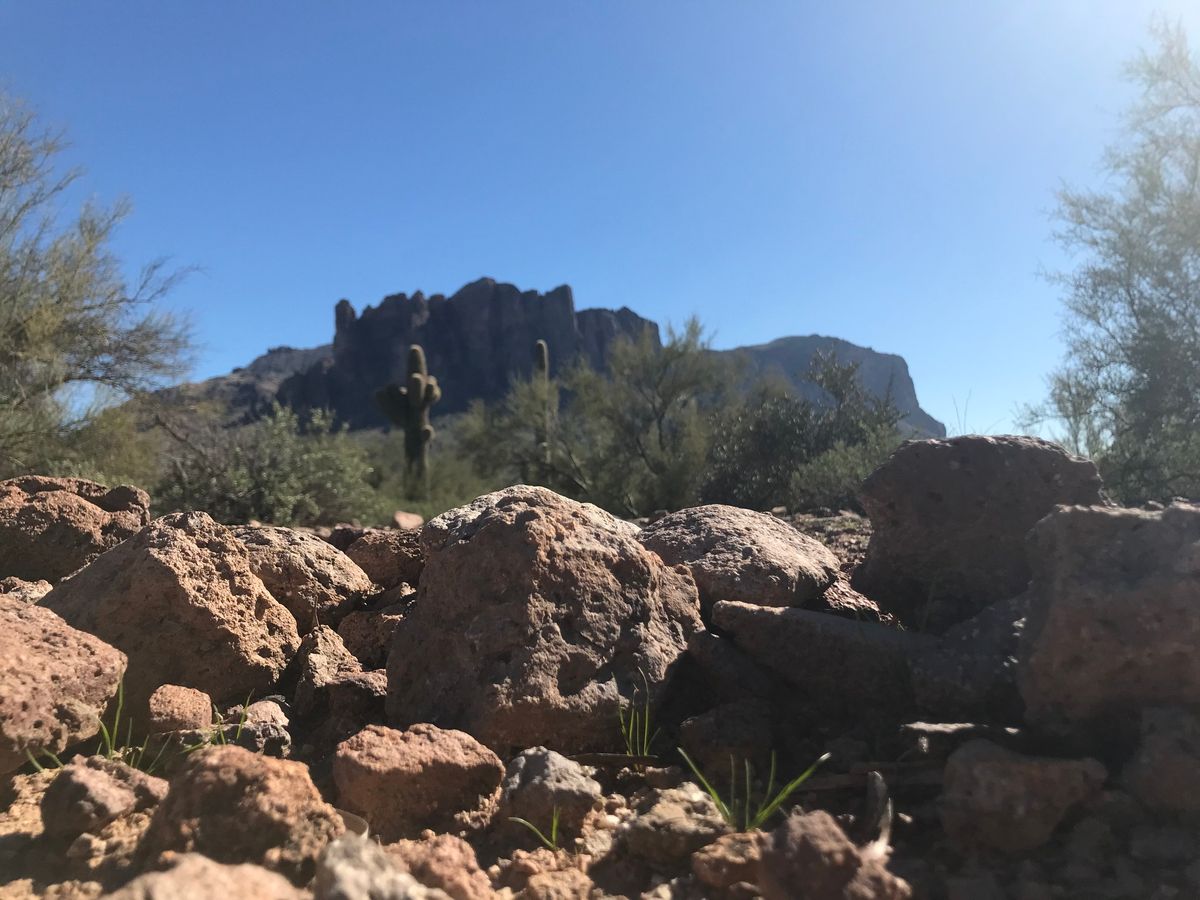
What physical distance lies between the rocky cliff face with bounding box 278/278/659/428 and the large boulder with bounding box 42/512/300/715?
7944 cm

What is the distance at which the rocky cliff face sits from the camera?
3310 inches

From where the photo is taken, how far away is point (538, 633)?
2.45m

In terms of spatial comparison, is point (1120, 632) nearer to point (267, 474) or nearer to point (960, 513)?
point (960, 513)

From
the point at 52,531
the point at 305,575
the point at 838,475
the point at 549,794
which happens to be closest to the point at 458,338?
the point at 838,475

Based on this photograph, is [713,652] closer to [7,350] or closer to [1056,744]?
[1056,744]

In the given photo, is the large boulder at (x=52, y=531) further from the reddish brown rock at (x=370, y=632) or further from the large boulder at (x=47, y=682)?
the large boulder at (x=47, y=682)

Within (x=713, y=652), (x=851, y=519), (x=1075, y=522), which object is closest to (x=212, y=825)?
(x=713, y=652)

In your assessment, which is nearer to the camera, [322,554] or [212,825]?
[212,825]

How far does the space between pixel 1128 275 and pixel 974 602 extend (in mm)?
11015

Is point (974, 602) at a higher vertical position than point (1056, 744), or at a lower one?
higher

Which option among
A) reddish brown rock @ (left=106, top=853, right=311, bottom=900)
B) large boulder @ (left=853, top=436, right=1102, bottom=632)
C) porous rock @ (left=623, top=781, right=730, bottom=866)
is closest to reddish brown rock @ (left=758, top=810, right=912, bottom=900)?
porous rock @ (left=623, top=781, right=730, bottom=866)

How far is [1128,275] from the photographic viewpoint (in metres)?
11.7

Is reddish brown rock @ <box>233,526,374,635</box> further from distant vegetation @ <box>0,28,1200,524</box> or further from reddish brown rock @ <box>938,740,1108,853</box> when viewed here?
distant vegetation @ <box>0,28,1200,524</box>

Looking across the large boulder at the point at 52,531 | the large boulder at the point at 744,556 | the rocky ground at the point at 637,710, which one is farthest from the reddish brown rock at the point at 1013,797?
the large boulder at the point at 52,531
